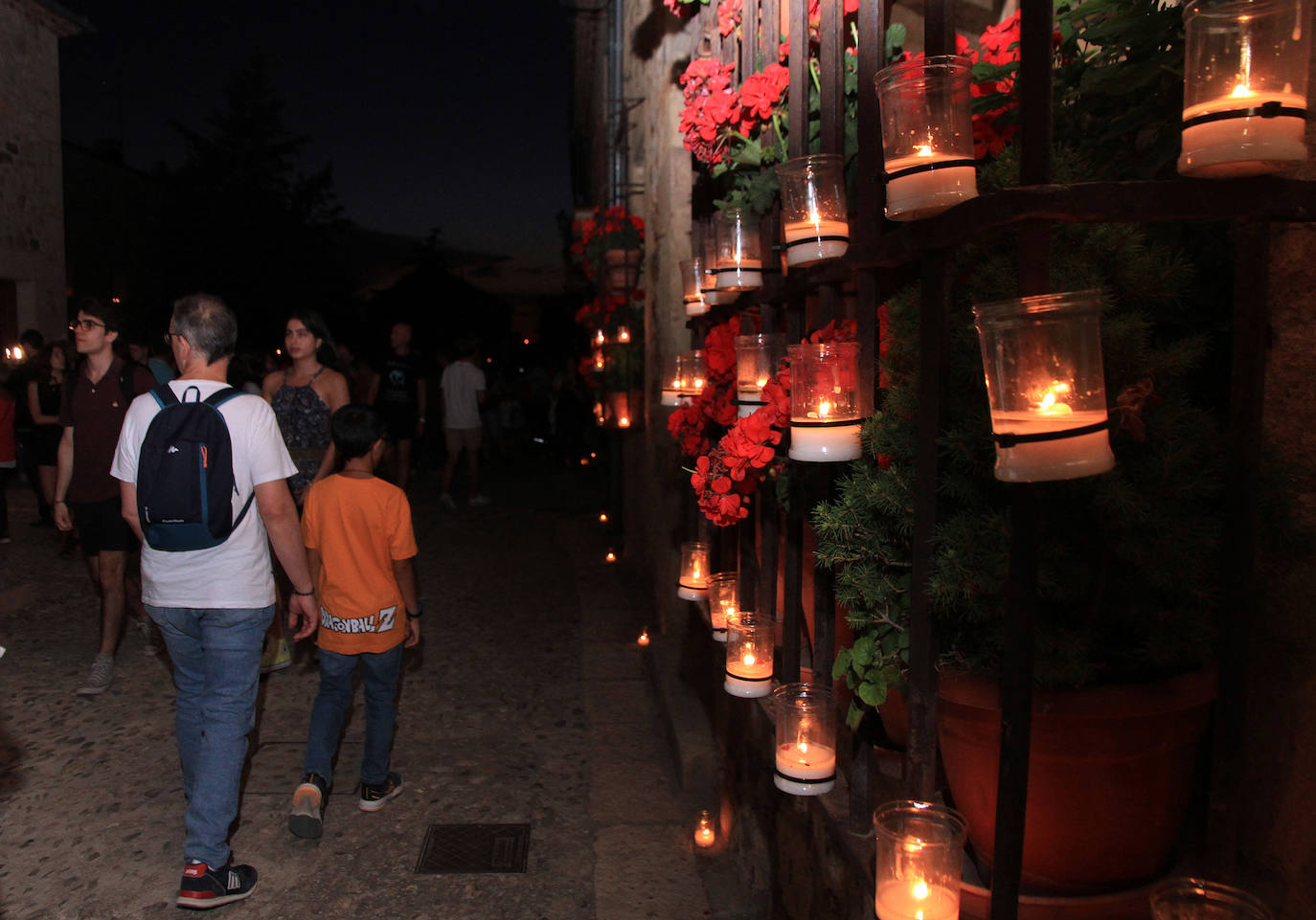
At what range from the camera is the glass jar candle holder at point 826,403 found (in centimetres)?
224

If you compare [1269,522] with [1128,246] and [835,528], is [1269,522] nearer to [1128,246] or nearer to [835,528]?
[1128,246]

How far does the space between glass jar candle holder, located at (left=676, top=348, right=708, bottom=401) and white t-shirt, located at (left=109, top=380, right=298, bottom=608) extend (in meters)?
1.60

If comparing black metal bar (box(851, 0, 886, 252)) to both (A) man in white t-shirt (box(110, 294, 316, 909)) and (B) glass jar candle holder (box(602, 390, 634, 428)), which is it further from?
(B) glass jar candle holder (box(602, 390, 634, 428))

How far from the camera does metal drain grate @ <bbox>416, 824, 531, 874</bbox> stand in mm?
3477

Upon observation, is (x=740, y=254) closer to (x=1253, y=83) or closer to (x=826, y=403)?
(x=826, y=403)

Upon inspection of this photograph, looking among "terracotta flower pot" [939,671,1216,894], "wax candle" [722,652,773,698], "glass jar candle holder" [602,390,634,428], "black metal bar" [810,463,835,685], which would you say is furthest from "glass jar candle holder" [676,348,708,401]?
"glass jar candle holder" [602,390,634,428]

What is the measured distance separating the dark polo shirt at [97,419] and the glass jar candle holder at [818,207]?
12.4 ft

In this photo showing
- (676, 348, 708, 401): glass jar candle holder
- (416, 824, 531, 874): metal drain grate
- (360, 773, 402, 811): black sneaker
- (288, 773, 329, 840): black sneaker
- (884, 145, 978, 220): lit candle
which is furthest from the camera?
(676, 348, 708, 401): glass jar candle holder

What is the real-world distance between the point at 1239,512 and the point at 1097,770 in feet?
1.64

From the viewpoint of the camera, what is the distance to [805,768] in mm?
2404

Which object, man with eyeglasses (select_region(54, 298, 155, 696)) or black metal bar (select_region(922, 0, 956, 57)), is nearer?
black metal bar (select_region(922, 0, 956, 57))

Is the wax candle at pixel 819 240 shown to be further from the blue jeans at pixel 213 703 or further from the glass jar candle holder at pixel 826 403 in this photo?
the blue jeans at pixel 213 703

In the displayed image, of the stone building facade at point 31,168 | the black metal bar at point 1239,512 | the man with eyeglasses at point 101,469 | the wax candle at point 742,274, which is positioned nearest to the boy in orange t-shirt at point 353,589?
the wax candle at point 742,274

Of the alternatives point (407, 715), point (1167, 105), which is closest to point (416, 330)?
point (407, 715)
